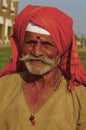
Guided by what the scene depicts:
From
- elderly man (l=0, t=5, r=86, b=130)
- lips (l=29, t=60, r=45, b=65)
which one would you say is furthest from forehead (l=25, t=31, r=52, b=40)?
lips (l=29, t=60, r=45, b=65)

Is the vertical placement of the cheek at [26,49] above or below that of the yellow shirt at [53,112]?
above

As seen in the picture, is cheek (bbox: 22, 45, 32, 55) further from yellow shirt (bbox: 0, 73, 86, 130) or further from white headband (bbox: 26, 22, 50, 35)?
yellow shirt (bbox: 0, 73, 86, 130)

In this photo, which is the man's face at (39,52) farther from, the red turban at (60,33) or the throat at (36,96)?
the throat at (36,96)

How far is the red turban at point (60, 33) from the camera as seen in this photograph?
12.5ft

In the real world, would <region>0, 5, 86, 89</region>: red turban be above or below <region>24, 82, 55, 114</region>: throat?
above

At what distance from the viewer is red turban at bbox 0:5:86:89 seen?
380 centimetres

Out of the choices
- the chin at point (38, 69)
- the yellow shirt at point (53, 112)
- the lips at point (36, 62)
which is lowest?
the yellow shirt at point (53, 112)

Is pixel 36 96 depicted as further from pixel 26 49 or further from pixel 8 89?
pixel 26 49

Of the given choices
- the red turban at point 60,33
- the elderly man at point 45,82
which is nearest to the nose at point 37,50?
the elderly man at point 45,82

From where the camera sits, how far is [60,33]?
12.5 feet

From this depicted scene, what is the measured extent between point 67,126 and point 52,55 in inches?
20.9

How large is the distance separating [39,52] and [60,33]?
0.66 ft

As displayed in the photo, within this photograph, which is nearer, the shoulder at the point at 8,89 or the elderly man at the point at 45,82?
the elderly man at the point at 45,82

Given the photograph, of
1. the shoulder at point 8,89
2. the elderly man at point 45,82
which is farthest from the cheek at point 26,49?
the shoulder at point 8,89
